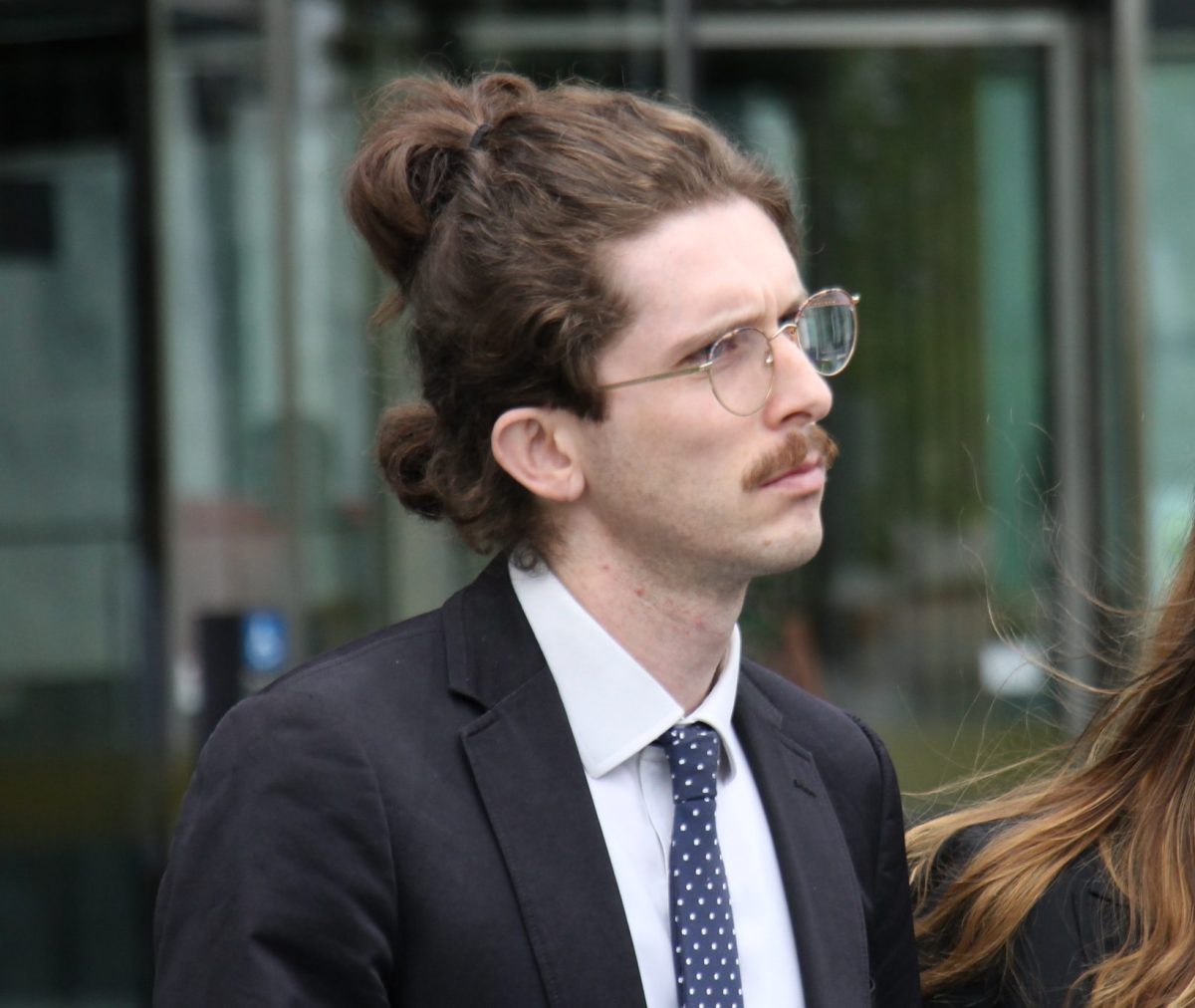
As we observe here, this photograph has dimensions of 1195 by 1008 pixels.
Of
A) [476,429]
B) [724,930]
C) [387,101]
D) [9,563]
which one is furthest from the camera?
[9,563]

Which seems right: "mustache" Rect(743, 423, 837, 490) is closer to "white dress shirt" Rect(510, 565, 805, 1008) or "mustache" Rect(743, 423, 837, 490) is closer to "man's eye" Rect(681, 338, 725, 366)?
"man's eye" Rect(681, 338, 725, 366)

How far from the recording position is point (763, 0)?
6281 mm

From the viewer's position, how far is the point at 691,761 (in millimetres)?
1994

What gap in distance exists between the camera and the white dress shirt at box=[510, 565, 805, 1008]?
1.94 m

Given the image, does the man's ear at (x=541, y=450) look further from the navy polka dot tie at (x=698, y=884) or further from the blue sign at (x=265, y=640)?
the blue sign at (x=265, y=640)

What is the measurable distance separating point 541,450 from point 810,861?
0.55 meters

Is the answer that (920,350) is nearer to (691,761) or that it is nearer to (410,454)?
(410,454)

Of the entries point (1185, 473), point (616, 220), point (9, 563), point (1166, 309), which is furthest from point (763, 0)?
point (616, 220)

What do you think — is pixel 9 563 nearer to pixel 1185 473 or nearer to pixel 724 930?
pixel 1185 473

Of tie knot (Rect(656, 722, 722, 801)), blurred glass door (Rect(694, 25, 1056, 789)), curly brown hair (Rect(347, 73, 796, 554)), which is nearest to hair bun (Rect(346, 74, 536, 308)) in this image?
curly brown hair (Rect(347, 73, 796, 554))

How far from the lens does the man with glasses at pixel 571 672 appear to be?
1777mm

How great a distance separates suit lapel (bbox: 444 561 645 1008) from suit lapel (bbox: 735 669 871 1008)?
252 millimetres

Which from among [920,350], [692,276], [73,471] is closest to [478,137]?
[692,276]

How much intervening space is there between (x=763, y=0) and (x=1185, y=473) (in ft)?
7.05
